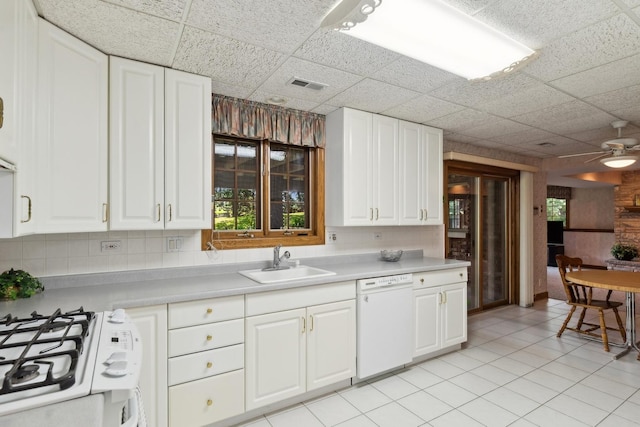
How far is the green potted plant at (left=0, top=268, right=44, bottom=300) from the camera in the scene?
1.79 meters

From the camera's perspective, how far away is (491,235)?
5000mm

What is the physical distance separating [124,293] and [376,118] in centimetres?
252

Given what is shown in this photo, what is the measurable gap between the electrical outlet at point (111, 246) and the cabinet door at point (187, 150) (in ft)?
1.40

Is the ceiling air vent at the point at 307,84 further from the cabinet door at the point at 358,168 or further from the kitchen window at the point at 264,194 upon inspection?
the kitchen window at the point at 264,194

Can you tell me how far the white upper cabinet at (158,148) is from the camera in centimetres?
210

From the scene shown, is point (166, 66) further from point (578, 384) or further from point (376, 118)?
point (578, 384)

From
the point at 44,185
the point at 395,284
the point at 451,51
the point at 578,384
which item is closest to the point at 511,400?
the point at 578,384

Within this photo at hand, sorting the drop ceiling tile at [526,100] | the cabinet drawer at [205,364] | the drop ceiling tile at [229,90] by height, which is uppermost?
the drop ceiling tile at [229,90]

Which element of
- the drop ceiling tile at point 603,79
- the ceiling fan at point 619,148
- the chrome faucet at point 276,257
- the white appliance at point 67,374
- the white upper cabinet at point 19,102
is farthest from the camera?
the ceiling fan at point 619,148

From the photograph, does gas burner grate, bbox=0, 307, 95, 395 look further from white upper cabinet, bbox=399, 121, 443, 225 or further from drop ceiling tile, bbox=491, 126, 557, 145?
drop ceiling tile, bbox=491, 126, 557, 145

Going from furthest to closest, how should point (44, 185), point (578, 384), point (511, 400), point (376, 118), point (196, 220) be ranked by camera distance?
point (376, 118) → point (578, 384) → point (511, 400) → point (196, 220) → point (44, 185)

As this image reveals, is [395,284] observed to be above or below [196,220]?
below

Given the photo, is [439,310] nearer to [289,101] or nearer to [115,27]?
[289,101]

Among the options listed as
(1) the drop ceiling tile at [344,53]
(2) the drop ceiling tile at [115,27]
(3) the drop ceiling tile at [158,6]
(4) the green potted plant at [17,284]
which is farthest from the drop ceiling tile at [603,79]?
(4) the green potted plant at [17,284]
